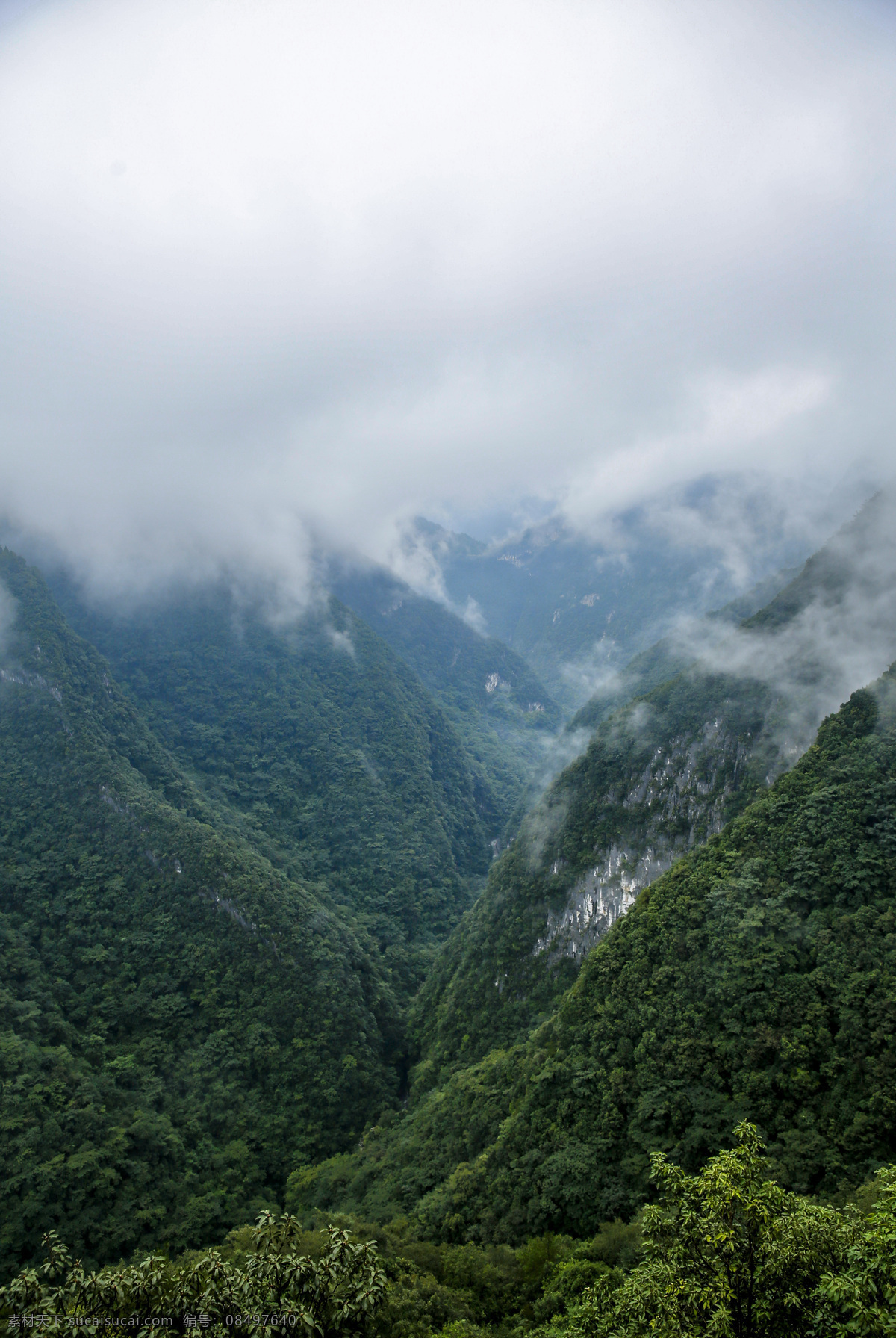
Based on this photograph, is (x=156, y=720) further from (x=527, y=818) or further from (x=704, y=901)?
(x=704, y=901)

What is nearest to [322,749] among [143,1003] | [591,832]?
[143,1003]

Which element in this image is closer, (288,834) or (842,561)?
(842,561)

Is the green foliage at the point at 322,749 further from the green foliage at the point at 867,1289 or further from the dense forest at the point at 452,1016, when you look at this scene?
the green foliage at the point at 867,1289

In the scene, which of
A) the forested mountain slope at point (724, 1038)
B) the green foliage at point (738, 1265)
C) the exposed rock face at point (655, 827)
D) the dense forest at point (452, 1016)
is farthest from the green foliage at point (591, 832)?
the green foliage at point (738, 1265)

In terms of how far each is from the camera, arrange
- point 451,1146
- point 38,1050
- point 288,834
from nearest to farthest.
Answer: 1. point 451,1146
2. point 38,1050
3. point 288,834

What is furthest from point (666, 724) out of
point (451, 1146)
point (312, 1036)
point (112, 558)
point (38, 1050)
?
point (112, 558)

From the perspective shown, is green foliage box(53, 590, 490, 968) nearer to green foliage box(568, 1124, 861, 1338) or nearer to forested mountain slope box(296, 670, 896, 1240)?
forested mountain slope box(296, 670, 896, 1240)
